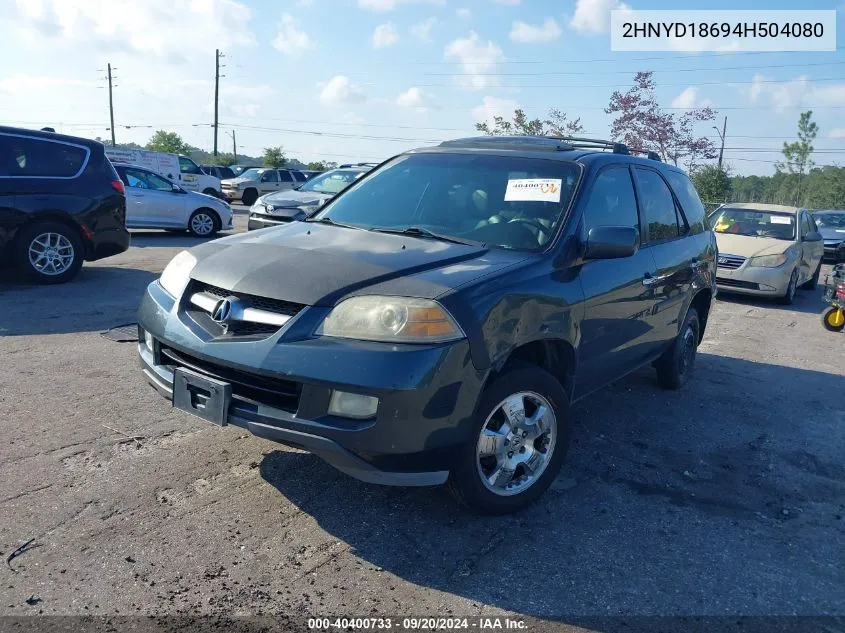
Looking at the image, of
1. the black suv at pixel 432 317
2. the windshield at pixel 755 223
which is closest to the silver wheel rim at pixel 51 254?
the black suv at pixel 432 317

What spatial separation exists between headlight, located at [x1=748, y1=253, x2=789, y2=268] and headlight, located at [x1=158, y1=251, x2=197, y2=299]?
31.8 ft

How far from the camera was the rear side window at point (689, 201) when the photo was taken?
567 cm

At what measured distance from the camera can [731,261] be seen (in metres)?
11.2

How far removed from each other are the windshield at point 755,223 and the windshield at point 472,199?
29.4ft

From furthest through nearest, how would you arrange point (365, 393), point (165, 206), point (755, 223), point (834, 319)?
point (165, 206) < point (755, 223) < point (834, 319) < point (365, 393)

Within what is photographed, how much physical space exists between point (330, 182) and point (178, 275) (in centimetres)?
1146

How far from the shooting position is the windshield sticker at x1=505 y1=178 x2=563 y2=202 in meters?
4.08

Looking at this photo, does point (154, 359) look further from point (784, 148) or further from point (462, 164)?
point (784, 148)

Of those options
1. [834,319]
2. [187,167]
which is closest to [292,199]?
[834,319]

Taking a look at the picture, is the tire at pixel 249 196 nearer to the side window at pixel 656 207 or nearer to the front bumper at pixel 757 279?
the front bumper at pixel 757 279

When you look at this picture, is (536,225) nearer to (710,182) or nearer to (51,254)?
(51,254)

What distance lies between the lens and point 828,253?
19.0 meters

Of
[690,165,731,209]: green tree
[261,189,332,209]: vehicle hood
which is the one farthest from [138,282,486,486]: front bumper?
[690,165,731,209]: green tree

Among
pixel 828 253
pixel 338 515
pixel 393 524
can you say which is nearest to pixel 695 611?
pixel 393 524
